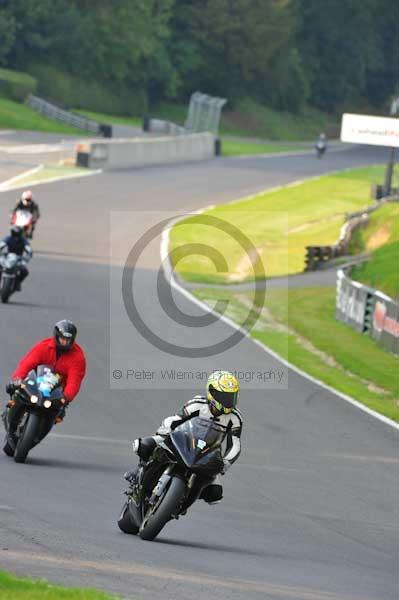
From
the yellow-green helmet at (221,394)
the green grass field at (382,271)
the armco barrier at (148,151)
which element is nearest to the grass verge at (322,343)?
the green grass field at (382,271)

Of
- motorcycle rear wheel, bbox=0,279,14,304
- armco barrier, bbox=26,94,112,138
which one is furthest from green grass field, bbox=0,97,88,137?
motorcycle rear wheel, bbox=0,279,14,304

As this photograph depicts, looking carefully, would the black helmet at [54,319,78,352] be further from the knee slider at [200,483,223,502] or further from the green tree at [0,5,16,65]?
the green tree at [0,5,16,65]

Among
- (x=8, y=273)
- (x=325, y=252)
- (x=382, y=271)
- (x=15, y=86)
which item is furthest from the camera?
(x=15, y=86)

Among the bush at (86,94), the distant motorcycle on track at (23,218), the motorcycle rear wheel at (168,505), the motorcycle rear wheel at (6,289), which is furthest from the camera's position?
the bush at (86,94)

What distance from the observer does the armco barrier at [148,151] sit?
63.5 meters

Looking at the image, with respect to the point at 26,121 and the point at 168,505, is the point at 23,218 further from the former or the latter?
the point at 26,121

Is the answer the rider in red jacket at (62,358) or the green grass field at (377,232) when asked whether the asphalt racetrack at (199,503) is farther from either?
the green grass field at (377,232)

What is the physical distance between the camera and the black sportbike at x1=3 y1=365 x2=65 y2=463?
14.6 meters

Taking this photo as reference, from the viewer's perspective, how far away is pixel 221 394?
11820 mm

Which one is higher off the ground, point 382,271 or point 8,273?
point 8,273

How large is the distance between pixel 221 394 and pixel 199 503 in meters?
2.73

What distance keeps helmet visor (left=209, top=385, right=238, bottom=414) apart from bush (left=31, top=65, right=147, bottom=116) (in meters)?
82.8

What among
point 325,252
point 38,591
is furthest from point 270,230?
point 38,591

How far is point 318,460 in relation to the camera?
17.4 meters
